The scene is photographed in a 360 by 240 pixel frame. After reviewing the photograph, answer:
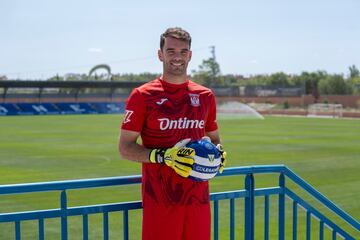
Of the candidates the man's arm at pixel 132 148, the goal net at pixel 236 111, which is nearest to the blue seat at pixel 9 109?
the goal net at pixel 236 111

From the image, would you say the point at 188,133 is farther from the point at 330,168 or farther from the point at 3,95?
the point at 3,95

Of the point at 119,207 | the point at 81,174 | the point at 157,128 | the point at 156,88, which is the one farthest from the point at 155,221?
the point at 81,174

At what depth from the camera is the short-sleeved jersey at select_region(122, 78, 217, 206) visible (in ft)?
13.2

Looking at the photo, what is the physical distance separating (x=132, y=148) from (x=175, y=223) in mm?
609

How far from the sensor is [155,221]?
13.3 ft

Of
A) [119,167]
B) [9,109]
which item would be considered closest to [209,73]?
[9,109]

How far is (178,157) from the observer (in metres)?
3.78

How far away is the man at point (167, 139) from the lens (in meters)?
4.02

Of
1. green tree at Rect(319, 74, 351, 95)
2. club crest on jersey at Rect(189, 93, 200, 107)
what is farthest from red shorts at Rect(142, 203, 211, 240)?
green tree at Rect(319, 74, 351, 95)

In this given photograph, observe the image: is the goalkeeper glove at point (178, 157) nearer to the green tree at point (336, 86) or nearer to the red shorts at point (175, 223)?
the red shorts at point (175, 223)

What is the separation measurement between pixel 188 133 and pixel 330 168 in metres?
13.6

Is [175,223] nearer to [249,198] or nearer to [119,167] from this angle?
[249,198]

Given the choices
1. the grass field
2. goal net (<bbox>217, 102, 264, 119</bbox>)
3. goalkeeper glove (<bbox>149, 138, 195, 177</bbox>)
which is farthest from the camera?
goal net (<bbox>217, 102, 264, 119</bbox>)

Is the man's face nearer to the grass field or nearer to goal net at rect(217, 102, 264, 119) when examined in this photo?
the grass field
